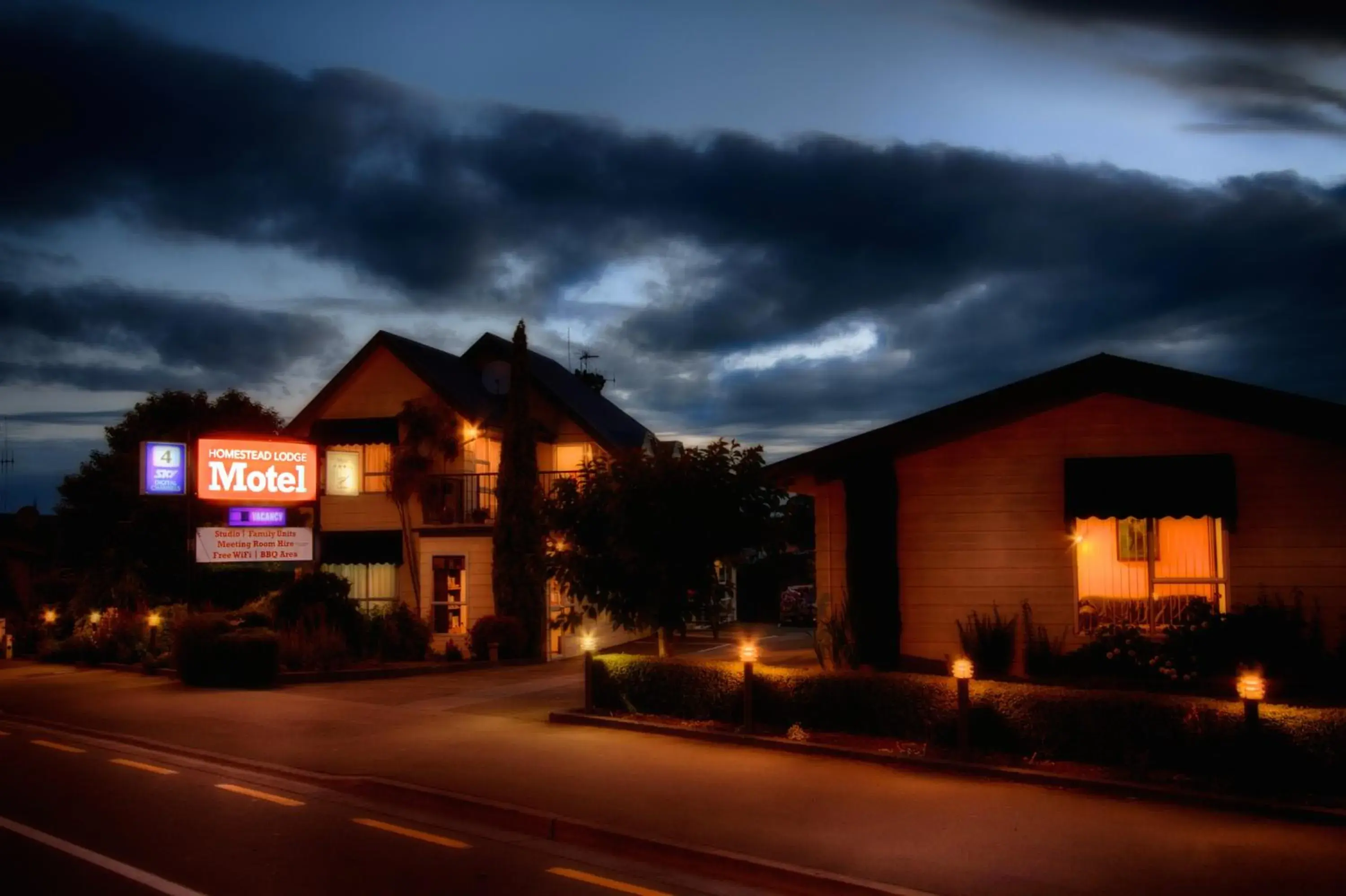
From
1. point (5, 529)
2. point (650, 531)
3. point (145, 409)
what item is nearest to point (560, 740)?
point (650, 531)

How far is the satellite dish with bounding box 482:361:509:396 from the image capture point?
2981 centimetres

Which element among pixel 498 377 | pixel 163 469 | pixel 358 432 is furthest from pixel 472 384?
pixel 163 469

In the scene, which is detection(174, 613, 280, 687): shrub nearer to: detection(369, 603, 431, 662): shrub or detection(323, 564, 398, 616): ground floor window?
detection(369, 603, 431, 662): shrub

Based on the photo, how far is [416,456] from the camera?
26906mm

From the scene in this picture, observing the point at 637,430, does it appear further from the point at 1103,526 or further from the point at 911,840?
the point at 911,840

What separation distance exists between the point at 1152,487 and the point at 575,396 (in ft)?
66.2

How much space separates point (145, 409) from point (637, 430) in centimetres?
1604

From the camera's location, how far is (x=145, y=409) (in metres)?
35.8

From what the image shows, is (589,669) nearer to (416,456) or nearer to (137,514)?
(416,456)

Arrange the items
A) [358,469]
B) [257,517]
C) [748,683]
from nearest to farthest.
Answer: [748,683] < [257,517] < [358,469]

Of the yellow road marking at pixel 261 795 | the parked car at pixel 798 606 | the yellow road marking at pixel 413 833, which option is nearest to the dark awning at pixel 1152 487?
the yellow road marking at pixel 413 833

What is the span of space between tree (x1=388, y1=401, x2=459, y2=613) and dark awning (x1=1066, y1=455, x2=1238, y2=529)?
1676cm

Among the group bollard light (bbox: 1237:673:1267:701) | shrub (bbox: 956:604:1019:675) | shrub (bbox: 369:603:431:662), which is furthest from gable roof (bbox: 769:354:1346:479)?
shrub (bbox: 369:603:431:662)

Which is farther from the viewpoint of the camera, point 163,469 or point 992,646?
point 163,469
